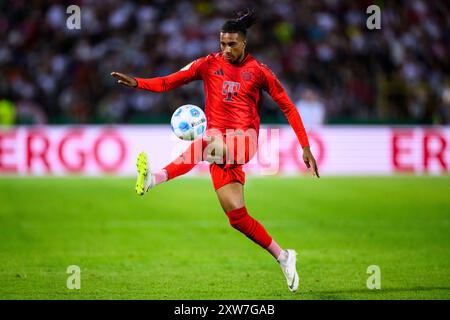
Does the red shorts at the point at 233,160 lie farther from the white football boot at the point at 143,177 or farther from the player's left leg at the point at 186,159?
the white football boot at the point at 143,177

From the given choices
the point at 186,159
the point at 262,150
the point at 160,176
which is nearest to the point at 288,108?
the point at 186,159

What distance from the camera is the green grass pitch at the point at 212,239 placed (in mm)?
8242

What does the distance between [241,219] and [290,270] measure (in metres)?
0.66

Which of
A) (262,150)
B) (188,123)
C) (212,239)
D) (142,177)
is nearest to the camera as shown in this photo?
(142,177)

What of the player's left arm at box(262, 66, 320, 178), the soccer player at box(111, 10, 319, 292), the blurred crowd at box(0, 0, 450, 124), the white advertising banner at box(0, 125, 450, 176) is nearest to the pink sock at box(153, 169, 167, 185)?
the soccer player at box(111, 10, 319, 292)

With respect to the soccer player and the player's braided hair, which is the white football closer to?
the soccer player

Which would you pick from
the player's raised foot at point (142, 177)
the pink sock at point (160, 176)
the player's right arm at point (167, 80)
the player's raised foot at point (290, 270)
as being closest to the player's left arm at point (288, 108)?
the player's right arm at point (167, 80)

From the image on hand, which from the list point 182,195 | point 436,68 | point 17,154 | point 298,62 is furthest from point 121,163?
point 436,68

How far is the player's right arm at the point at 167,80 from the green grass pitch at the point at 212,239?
1.90m

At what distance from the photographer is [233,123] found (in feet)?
26.3

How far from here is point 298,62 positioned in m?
23.1

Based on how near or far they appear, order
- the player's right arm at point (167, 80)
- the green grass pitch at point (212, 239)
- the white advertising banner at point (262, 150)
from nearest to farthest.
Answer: the player's right arm at point (167, 80)
the green grass pitch at point (212, 239)
the white advertising banner at point (262, 150)

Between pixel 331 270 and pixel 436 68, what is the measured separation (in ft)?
52.7

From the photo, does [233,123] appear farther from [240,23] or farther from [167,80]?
[240,23]
